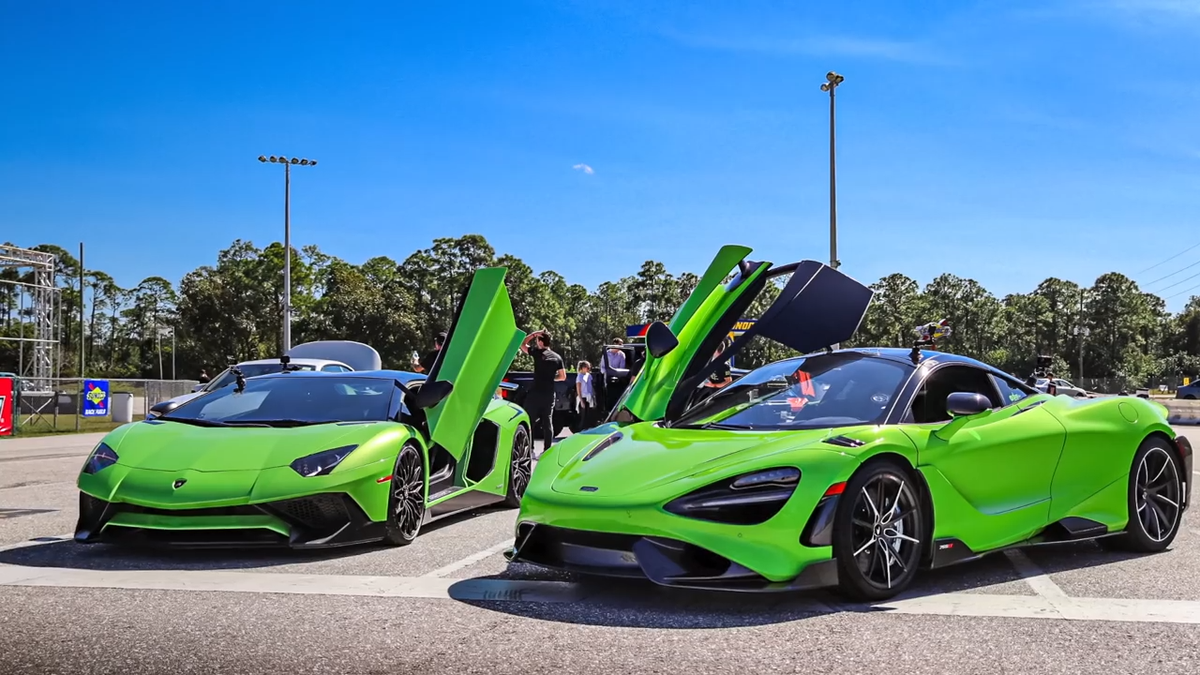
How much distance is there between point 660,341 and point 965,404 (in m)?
2.41

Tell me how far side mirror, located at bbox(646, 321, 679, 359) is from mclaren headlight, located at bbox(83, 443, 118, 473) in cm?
363

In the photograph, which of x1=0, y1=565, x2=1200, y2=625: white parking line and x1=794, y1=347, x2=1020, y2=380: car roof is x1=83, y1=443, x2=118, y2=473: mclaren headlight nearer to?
x1=0, y1=565, x2=1200, y2=625: white parking line

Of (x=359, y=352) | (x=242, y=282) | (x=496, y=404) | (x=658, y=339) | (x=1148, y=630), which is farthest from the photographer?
(x=242, y=282)

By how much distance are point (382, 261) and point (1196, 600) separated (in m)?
73.7

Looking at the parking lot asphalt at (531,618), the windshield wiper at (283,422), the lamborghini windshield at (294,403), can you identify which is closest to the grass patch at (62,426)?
the lamborghini windshield at (294,403)

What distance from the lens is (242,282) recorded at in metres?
68.0

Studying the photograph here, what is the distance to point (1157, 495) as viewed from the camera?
21.4 feet

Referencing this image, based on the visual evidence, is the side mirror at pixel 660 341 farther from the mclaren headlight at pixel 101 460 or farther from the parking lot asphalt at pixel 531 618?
the mclaren headlight at pixel 101 460

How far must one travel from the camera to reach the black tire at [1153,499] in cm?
633

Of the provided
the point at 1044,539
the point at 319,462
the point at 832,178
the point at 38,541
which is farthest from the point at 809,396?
the point at 832,178

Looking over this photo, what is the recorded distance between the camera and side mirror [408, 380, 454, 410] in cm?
726

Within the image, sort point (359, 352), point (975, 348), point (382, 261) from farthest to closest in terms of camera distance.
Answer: point (975, 348) < point (382, 261) < point (359, 352)

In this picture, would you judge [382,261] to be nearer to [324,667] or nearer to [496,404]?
[496,404]

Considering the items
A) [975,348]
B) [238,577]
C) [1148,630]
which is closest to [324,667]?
[238,577]
